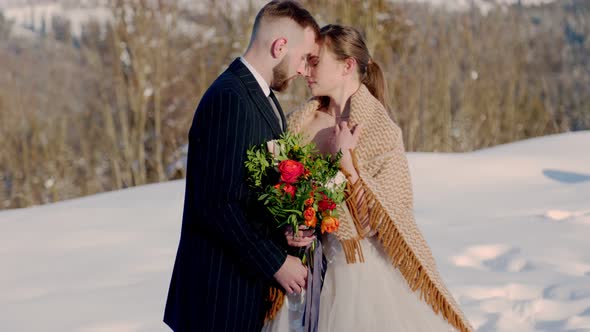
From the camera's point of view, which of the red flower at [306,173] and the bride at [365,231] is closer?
the red flower at [306,173]

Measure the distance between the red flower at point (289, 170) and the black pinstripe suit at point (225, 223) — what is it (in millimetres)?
148

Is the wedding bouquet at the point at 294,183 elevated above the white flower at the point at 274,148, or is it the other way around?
the white flower at the point at 274,148

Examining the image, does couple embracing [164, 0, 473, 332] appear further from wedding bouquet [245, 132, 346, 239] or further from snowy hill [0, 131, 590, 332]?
snowy hill [0, 131, 590, 332]

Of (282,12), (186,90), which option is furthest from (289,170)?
(186,90)

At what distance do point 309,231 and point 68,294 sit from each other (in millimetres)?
3735

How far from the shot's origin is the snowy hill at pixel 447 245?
17.7 ft

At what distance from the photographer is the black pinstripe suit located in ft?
8.90

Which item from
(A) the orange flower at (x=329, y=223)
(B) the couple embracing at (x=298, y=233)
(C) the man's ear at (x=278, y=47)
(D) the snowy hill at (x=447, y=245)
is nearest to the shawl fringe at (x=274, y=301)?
(B) the couple embracing at (x=298, y=233)

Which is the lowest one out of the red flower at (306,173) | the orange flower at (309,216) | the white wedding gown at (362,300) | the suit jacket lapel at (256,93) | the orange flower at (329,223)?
the white wedding gown at (362,300)

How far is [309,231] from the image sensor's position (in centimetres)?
280

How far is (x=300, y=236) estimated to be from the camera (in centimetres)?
277

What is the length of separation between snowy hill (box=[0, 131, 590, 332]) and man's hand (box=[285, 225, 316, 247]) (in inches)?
97.3

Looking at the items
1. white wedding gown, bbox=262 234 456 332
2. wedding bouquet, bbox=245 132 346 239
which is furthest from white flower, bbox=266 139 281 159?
white wedding gown, bbox=262 234 456 332

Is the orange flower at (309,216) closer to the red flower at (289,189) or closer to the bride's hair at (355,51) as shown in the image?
the red flower at (289,189)
